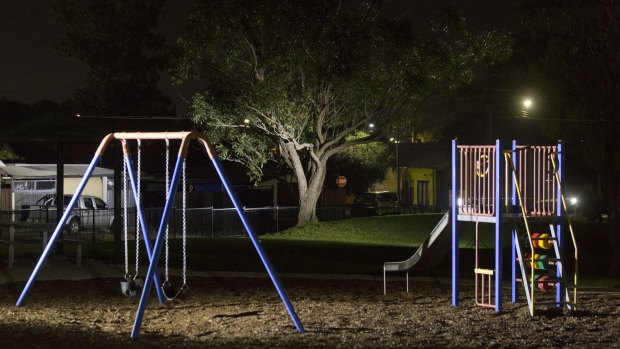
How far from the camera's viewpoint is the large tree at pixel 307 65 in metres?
35.9

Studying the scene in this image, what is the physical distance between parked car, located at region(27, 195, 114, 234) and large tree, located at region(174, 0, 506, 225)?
5.79 metres

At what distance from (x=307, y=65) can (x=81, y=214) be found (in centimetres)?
1057

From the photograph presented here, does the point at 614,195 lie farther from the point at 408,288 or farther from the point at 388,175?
the point at 388,175

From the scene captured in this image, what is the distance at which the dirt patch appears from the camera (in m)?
10.8

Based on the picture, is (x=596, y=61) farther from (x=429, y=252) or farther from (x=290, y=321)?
(x=290, y=321)

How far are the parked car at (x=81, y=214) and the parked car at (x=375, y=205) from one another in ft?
55.9

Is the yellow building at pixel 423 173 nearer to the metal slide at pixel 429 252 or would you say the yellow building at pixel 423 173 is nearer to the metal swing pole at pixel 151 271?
the metal slide at pixel 429 252

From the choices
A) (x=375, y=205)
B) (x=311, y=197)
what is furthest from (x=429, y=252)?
(x=375, y=205)

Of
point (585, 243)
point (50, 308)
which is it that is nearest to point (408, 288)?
point (50, 308)

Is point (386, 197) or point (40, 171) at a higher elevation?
point (40, 171)

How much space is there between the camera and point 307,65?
3688cm

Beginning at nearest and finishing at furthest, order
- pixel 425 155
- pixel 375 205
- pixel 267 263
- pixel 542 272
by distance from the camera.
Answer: pixel 267 263, pixel 542 272, pixel 375 205, pixel 425 155

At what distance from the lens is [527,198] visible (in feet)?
51.7

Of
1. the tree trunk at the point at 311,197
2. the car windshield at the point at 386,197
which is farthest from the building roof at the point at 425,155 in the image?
the tree trunk at the point at 311,197
